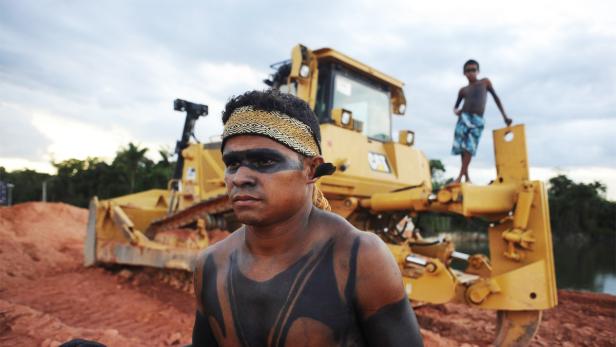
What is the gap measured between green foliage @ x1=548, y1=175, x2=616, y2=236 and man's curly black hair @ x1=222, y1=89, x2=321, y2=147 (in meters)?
34.8

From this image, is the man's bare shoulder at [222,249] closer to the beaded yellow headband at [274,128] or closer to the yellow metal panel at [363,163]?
the beaded yellow headband at [274,128]

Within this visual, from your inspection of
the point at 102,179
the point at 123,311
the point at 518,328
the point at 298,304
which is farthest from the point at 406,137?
the point at 102,179

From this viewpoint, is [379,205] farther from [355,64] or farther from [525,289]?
[355,64]

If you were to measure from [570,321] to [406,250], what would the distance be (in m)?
3.34

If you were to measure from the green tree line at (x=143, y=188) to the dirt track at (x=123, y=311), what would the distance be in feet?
78.6

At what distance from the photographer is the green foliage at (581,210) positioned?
3133 cm

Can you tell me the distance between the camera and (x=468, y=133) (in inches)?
203

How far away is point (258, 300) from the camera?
145cm

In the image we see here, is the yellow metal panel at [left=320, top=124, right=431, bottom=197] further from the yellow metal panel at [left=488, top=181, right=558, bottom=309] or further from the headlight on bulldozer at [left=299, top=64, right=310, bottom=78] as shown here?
the yellow metal panel at [left=488, top=181, right=558, bottom=309]

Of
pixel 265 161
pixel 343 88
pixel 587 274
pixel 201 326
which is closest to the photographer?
pixel 265 161

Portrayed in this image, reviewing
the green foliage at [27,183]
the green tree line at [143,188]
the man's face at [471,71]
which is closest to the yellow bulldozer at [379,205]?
the man's face at [471,71]

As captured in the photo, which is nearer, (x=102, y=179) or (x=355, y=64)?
(x=355, y=64)

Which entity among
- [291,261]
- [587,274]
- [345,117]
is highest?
[345,117]

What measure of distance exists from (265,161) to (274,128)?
0.11 meters
